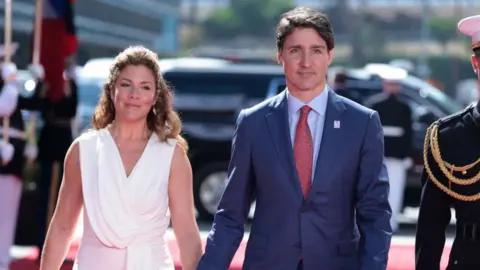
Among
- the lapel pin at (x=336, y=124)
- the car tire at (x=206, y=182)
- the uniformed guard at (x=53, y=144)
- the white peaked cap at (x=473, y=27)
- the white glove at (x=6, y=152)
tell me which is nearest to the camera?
the white peaked cap at (x=473, y=27)

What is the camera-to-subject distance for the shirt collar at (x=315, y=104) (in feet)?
15.3

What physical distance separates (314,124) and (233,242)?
0.57 meters

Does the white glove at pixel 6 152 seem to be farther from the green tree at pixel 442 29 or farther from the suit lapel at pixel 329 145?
the green tree at pixel 442 29

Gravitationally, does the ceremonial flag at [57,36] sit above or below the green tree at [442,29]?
below

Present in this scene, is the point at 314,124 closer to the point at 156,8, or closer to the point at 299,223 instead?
the point at 299,223

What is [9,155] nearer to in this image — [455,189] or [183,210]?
[183,210]

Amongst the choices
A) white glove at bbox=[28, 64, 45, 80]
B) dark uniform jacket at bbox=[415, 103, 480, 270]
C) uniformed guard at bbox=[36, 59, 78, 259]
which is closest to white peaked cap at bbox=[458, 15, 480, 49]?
dark uniform jacket at bbox=[415, 103, 480, 270]

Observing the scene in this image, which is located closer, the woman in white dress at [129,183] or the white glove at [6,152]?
the woman in white dress at [129,183]

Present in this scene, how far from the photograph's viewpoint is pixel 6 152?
29.8 feet

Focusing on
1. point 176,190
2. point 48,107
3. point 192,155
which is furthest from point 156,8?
point 176,190

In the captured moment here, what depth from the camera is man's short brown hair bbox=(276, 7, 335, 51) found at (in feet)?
15.2

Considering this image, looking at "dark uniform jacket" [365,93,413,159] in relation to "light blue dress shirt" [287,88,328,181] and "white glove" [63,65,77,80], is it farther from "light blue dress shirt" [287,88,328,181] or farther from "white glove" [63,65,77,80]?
"light blue dress shirt" [287,88,328,181]

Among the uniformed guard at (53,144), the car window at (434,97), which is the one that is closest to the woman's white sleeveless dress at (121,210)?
the uniformed guard at (53,144)

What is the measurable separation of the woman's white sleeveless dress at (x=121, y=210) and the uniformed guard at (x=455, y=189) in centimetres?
117
